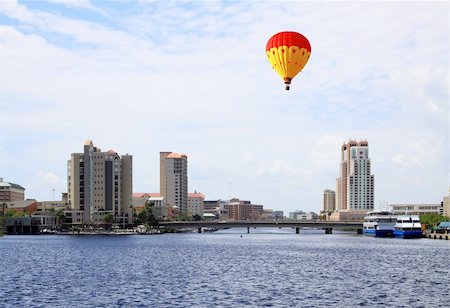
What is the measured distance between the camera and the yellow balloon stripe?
106 metres

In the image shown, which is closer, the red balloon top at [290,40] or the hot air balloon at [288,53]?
the red balloon top at [290,40]

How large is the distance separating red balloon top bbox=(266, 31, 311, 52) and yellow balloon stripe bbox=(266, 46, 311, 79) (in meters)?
0.55

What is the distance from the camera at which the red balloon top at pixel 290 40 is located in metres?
106

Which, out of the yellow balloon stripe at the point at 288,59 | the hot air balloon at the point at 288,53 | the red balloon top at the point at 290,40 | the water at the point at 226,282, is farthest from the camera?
the yellow balloon stripe at the point at 288,59

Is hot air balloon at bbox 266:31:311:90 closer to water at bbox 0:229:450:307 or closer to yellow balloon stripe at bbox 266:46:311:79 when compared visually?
yellow balloon stripe at bbox 266:46:311:79

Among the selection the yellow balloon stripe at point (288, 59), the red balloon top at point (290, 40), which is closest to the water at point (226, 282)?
the yellow balloon stripe at point (288, 59)

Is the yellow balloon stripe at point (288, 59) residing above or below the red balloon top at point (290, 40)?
below

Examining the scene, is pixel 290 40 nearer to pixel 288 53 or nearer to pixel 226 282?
pixel 288 53

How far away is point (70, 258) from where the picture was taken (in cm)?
15125

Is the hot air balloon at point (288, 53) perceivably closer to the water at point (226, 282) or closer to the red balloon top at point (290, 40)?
the red balloon top at point (290, 40)

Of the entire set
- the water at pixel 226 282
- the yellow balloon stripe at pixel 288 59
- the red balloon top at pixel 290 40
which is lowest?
the water at pixel 226 282

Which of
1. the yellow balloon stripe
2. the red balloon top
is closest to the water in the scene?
the yellow balloon stripe

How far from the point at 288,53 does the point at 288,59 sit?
3.27 ft

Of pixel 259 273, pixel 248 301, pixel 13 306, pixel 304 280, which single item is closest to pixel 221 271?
pixel 259 273
